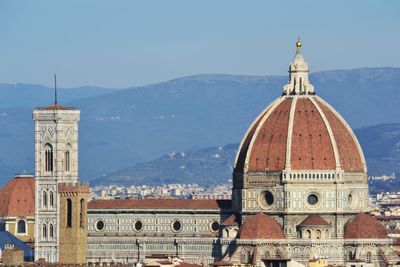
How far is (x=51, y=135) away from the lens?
136 metres

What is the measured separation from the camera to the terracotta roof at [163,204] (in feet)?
A: 444

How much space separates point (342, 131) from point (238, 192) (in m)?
6.93

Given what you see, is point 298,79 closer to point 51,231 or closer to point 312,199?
point 312,199

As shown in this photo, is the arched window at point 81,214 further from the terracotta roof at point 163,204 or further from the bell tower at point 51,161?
the terracotta roof at point 163,204

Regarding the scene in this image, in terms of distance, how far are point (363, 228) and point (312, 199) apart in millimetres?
3480

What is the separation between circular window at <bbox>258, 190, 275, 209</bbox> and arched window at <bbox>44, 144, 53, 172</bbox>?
13201mm

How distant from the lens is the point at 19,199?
15188 centimetres

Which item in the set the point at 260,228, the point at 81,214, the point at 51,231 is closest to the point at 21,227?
the point at 51,231

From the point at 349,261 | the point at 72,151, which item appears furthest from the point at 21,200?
the point at 349,261

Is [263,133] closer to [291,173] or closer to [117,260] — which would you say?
[291,173]

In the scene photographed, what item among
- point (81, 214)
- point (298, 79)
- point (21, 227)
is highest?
point (298, 79)

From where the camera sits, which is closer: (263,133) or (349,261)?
(349,261)

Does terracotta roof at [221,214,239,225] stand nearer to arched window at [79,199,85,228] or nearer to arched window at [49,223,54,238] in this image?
arched window at [79,199,85,228]

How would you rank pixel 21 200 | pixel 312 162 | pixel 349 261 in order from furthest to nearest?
pixel 21 200 → pixel 312 162 → pixel 349 261
